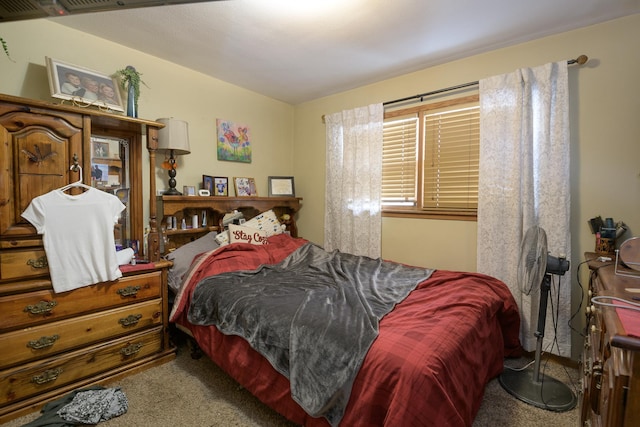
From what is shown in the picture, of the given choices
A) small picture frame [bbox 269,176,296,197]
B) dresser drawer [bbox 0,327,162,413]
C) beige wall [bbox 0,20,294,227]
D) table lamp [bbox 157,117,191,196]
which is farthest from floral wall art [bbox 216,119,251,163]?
dresser drawer [bbox 0,327,162,413]

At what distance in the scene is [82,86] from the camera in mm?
2047

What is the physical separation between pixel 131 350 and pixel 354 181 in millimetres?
2461

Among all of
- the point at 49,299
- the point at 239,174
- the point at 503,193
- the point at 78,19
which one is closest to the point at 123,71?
the point at 78,19

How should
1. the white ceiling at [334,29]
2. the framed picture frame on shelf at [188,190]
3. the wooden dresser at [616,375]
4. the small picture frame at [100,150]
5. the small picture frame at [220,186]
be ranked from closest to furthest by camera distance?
the wooden dresser at [616,375], the white ceiling at [334,29], the small picture frame at [100,150], the framed picture frame on shelf at [188,190], the small picture frame at [220,186]

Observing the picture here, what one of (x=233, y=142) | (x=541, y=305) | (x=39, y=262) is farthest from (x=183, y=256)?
(x=541, y=305)

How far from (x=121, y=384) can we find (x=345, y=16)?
2906mm

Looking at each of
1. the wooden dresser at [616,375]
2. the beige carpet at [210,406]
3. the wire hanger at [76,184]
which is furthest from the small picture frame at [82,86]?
the wooden dresser at [616,375]

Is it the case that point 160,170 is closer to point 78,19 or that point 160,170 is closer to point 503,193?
point 78,19

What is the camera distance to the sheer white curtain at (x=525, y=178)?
6.96ft

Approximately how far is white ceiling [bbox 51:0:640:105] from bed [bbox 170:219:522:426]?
5.66 feet

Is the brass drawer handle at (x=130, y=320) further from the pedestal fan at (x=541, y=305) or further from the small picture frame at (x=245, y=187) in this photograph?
the pedestal fan at (x=541, y=305)

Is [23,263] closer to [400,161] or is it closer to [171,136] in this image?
[171,136]

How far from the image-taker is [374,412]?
3.87 ft

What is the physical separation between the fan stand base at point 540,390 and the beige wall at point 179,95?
2970 mm
